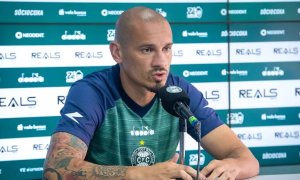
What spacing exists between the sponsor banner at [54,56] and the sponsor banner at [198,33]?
0.58m

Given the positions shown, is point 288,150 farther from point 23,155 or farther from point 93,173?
point 93,173

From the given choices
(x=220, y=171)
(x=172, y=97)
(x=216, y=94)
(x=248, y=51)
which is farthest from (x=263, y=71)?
(x=172, y=97)

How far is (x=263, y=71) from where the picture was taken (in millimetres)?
3594

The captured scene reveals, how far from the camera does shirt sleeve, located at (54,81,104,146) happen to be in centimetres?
171

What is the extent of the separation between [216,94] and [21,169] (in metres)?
1.60

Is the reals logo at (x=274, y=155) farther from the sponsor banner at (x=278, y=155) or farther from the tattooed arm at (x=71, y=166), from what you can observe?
the tattooed arm at (x=71, y=166)

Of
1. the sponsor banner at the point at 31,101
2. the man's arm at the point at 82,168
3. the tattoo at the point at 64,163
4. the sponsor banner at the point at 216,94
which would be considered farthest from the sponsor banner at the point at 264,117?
the tattoo at the point at 64,163

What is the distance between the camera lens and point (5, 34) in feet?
10.6

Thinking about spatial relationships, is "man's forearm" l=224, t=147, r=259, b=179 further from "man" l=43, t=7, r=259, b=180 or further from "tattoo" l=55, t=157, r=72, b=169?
"tattoo" l=55, t=157, r=72, b=169

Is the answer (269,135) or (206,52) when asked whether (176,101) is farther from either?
(269,135)

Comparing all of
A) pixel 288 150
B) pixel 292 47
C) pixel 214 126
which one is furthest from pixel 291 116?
pixel 214 126

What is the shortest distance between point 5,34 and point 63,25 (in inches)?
16.6

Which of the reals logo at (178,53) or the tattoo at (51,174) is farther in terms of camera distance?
the reals logo at (178,53)

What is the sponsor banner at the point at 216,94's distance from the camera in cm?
351
